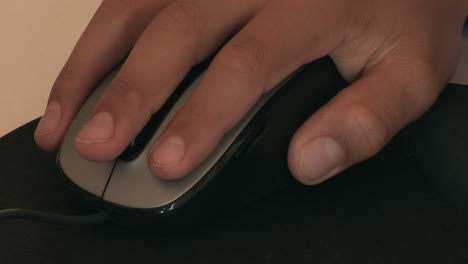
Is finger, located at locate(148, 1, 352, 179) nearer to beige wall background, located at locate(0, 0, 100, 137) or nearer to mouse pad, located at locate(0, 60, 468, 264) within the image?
mouse pad, located at locate(0, 60, 468, 264)

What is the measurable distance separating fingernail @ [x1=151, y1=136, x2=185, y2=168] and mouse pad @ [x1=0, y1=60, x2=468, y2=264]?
56 mm

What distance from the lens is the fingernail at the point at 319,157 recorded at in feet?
1.40

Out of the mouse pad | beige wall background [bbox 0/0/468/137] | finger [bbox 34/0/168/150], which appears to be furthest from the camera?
beige wall background [bbox 0/0/468/137]

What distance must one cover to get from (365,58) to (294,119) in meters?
0.09

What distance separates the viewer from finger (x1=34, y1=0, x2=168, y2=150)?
50cm

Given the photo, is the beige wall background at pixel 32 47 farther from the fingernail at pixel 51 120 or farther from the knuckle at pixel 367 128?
the knuckle at pixel 367 128

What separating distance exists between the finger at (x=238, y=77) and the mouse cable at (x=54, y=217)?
0.21ft

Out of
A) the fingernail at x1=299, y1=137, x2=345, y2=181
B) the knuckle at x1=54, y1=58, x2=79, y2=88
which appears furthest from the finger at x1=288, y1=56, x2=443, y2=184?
the knuckle at x1=54, y1=58, x2=79, y2=88

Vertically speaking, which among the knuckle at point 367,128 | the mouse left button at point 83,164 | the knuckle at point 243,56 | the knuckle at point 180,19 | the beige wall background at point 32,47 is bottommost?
the beige wall background at point 32,47

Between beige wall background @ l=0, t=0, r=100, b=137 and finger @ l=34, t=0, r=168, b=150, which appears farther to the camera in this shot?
beige wall background @ l=0, t=0, r=100, b=137

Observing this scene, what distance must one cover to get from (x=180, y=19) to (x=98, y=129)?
0.12 metres

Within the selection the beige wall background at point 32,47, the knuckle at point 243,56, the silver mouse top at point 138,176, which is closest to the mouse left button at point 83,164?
the silver mouse top at point 138,176

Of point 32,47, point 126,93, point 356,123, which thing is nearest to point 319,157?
point 356,123

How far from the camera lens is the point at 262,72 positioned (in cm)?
44
